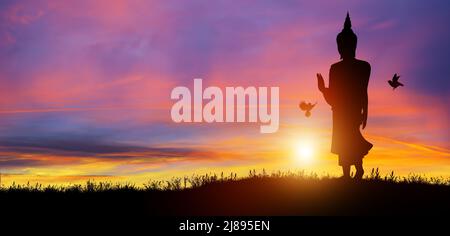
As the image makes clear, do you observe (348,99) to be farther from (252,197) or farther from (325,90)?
(252,197)

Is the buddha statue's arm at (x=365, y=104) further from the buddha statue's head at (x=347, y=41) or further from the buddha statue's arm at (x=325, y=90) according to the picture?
the buddha statue's arm at (x=325, y=90)

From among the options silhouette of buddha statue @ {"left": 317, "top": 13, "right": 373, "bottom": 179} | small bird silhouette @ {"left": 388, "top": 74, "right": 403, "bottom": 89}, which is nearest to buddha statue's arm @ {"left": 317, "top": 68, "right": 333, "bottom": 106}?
silhouette of buddha statue @ {"left": 317, "top": 13, "right": 373, "bottom": 179}

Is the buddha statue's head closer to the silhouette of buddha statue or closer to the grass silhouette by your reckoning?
the silhouette of buddha statue

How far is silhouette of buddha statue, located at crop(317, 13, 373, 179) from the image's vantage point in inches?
643

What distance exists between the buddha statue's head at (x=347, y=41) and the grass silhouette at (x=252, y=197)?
3457mm

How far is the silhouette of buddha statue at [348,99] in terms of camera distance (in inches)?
643

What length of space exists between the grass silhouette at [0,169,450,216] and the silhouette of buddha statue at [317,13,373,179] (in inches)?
31.4

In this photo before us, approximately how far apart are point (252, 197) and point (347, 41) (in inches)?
200

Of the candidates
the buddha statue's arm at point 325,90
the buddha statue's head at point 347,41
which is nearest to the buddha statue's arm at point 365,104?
the buddha statue's head at point 347,41

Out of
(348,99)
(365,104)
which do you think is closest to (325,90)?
(348,99)

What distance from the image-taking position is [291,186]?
1565 cm

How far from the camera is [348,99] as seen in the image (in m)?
16.6
